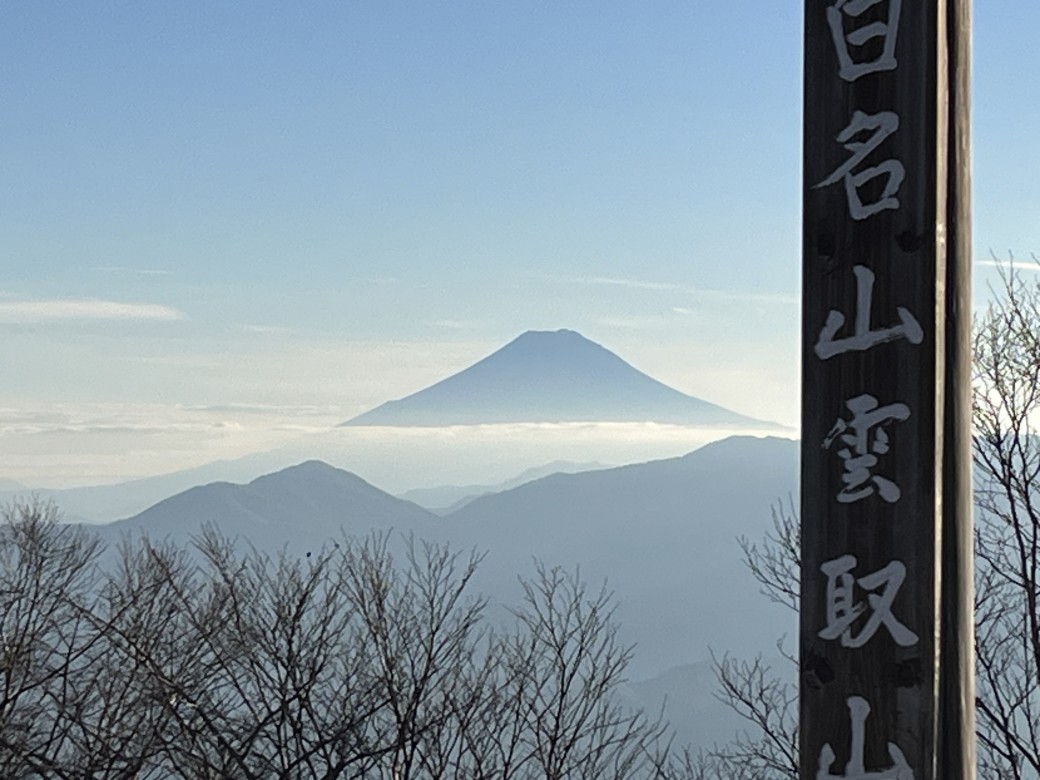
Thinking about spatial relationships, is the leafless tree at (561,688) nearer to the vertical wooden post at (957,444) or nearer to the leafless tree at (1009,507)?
the leafless tree at (1009,507)

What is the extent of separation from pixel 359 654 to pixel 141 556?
3556 millimetres

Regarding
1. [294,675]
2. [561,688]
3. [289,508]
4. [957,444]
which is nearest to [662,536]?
[289,508]

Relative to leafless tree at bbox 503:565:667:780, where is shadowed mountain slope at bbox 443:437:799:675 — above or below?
below

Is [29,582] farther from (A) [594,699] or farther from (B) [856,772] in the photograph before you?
(B) [856,772]

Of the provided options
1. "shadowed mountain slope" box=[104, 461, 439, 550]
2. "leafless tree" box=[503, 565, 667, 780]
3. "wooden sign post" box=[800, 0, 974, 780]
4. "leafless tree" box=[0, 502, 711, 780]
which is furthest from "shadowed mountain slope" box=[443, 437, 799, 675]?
"wooden sign post" box=[800, 0, 974, 780]

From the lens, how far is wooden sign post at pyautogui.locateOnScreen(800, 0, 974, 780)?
5.29 feet

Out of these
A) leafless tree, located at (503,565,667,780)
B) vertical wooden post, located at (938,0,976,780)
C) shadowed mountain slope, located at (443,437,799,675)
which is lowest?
shadowed mountain slope, located at (443,437,799,675)

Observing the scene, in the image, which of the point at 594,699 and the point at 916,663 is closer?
the point at 916,663

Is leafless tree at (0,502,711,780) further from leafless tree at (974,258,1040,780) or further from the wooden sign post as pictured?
the wooden sign post

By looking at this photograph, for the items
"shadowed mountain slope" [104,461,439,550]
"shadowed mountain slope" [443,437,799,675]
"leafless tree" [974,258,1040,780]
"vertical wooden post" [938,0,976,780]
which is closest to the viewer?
"vertical wooden post" [938,0,976,780]

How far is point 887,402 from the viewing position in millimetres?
1642

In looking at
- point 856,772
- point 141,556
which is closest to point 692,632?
point 141,556

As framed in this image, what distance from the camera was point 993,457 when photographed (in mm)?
10180

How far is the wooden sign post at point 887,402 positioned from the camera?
1.61 m
